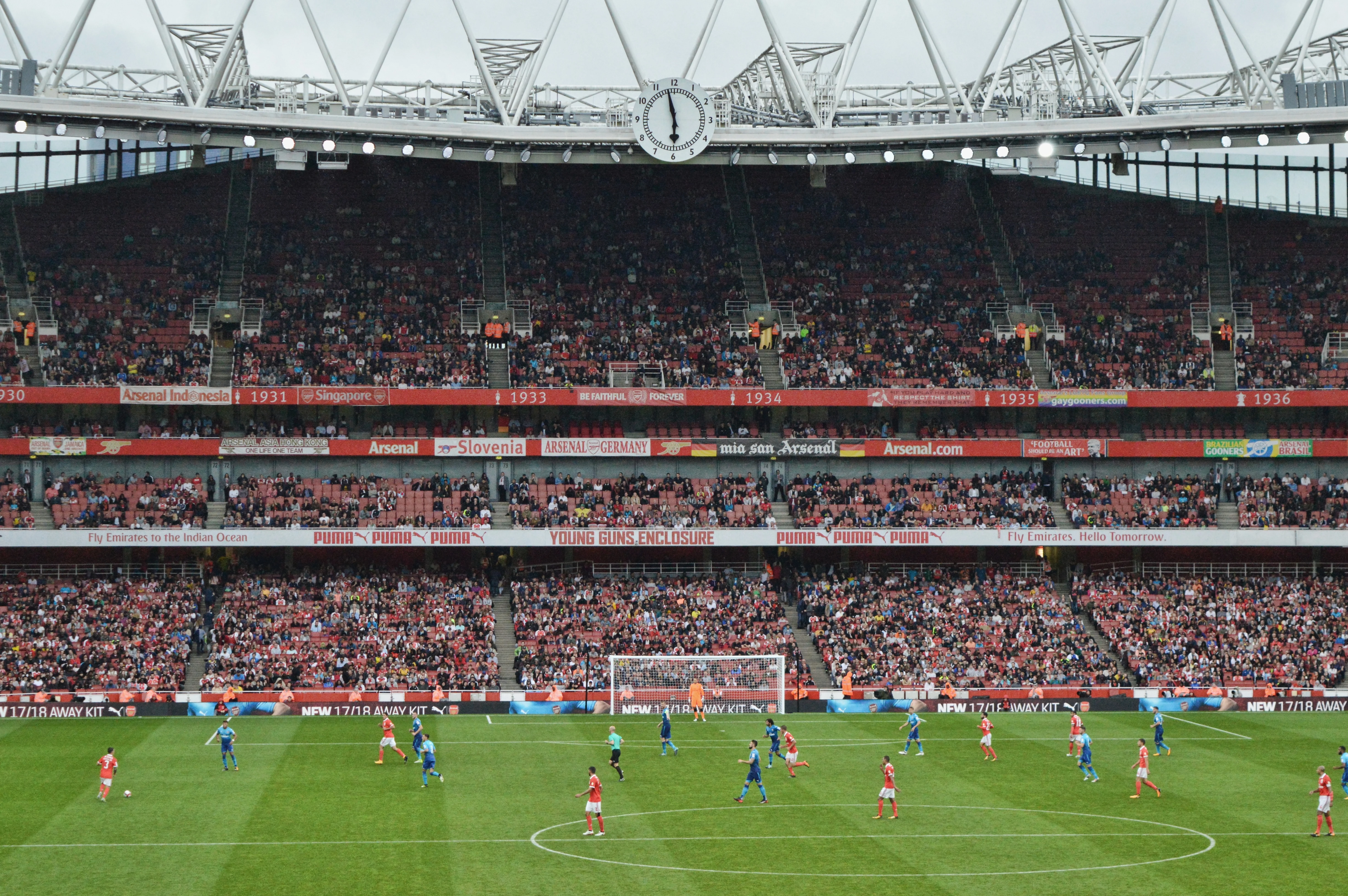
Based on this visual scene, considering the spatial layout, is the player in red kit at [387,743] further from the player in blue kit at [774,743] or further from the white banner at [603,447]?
the white banner at [603,447]

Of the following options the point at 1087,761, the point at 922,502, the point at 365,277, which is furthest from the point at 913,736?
the point at 365,277

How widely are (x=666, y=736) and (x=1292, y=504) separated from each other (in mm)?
32182

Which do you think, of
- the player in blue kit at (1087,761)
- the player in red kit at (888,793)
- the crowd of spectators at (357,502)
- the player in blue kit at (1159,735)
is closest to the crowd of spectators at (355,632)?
the crowd of spectators at (357,502)

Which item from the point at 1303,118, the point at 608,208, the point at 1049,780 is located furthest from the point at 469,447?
the point at 1303,118

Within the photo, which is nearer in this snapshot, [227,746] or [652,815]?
Answer: [652,815]

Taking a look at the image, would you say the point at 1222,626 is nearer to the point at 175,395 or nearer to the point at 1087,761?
the point at 1087,761

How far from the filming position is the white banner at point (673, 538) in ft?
177

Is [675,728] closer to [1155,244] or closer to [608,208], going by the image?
[608,208]

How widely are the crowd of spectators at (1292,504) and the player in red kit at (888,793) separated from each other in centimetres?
3221

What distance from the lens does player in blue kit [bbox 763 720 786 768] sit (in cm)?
3709

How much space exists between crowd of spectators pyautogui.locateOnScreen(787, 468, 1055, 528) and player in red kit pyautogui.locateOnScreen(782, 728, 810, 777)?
67.5ft

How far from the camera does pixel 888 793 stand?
30.7 m

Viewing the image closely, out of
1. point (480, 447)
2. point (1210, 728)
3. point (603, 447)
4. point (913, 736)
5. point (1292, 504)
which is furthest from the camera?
point (603, 447)

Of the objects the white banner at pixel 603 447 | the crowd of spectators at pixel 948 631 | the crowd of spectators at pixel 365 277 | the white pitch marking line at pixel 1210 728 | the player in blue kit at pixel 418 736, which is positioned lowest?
the white pitch marking line at pixel 1210 728
